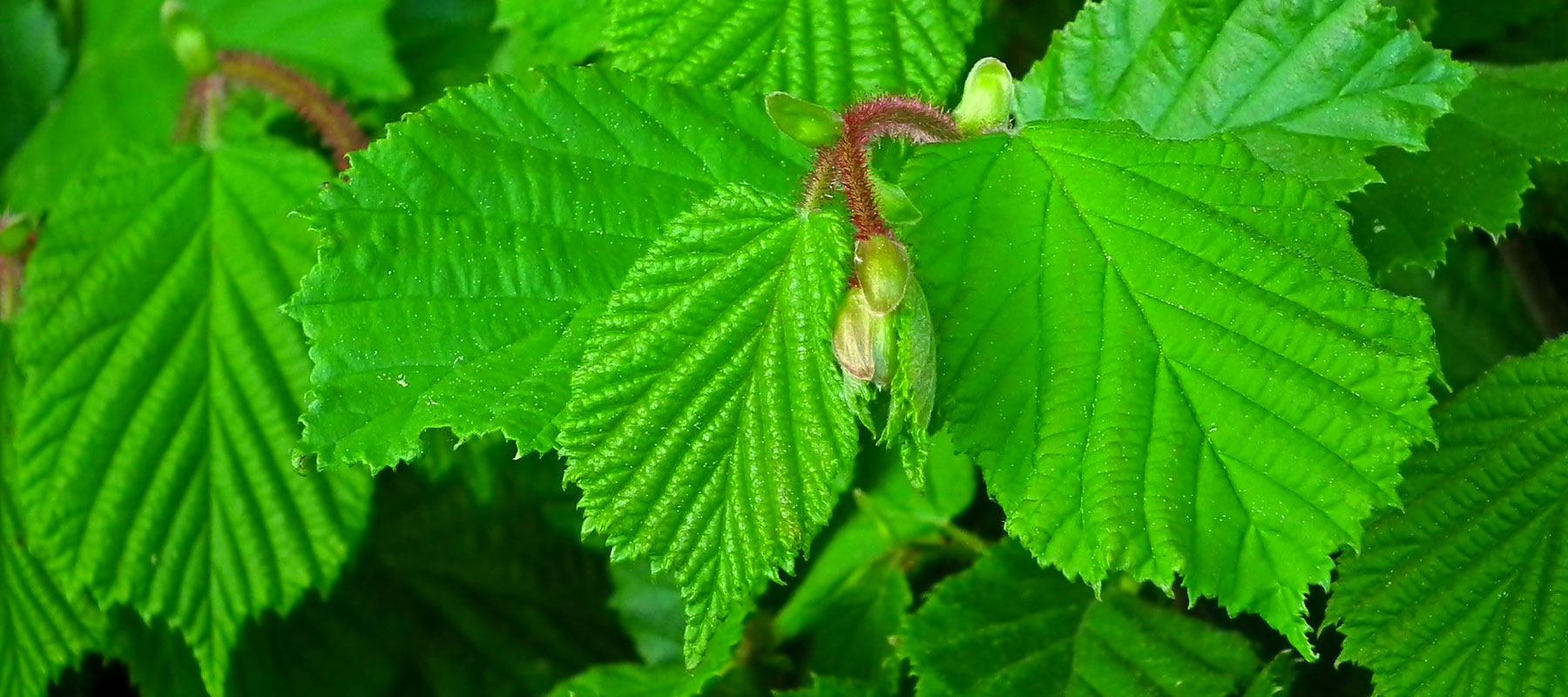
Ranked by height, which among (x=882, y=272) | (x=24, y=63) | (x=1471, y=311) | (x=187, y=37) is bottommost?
(x=1471, y=311)

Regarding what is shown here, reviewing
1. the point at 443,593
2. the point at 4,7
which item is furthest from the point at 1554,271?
the point at 4,7

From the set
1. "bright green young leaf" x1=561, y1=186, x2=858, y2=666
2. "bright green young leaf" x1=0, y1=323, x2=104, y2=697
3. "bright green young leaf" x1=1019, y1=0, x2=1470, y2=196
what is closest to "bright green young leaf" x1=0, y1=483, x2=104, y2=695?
"bright green young leaf" x1=0, y1=323, x2=104, y2=697

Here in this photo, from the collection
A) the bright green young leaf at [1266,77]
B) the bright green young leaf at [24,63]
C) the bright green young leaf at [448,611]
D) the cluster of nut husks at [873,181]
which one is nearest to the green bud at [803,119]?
the cluster of nut husks at [873,181]

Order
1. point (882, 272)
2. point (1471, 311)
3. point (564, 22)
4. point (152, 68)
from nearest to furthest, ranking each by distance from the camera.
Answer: point (882, 272), point (564, 22), point (1471, 311), point (152, 68)

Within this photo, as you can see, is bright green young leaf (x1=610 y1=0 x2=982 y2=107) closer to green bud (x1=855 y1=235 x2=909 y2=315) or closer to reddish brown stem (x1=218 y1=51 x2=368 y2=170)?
green bud (x1=855 y1=235 x2=909 y2=315)

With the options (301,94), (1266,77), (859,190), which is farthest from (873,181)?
(301,94)

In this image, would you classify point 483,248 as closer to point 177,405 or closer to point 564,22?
point 564,22

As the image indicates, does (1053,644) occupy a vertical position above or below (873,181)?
below
